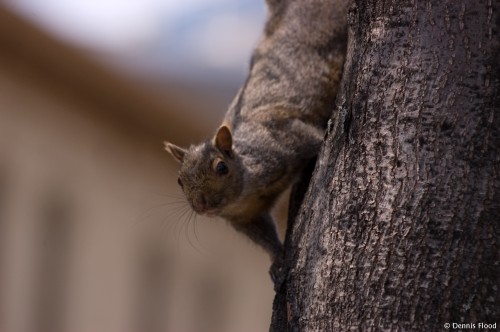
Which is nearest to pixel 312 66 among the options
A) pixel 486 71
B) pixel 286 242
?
pixel 286 242

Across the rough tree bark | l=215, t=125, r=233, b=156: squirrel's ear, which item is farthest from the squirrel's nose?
the rough tree bark

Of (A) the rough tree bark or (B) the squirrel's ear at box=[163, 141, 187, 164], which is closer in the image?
(A) the rough tree bark

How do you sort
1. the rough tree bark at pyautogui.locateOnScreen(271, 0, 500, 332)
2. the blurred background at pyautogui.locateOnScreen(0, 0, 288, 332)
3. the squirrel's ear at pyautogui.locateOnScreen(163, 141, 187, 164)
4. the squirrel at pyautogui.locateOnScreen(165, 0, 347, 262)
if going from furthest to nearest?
the blurred background at pyautogui.locateOnScreen(0, 0, 288, 332), the squirrel's ear at pyautogui.locateOnScreen(163, 141, 187, 164), the squirrel at pyautogui.locateOnScreen(165, 0, 347, 262), the rough tree bark at pyautogui.locateOnScreen(271, 0, 500, 332)

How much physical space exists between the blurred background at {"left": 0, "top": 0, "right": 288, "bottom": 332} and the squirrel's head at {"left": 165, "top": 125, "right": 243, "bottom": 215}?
5.14 feet

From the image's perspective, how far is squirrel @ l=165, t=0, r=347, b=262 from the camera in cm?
349

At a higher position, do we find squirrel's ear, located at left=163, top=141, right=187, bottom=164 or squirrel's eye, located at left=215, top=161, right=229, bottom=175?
squirrel's ear, located at left=163, top=141, right=187, bottom=164

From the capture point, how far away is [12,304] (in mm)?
A: 6137

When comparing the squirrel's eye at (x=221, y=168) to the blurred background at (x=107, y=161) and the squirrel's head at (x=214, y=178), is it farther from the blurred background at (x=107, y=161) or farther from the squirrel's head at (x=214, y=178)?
the blurred background at (x=107, y=161)

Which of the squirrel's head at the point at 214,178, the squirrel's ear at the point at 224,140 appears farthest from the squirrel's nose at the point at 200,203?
the squirrel's ear at the point at 224,140

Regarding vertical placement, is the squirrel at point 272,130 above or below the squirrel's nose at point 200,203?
above

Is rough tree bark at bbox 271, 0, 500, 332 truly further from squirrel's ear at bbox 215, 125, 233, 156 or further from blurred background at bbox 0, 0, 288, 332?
blurred background at bbox 0, 0, 288, 332

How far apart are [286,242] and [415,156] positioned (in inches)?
22.0

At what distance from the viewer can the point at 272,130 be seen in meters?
3.57

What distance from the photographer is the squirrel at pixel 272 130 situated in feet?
11.5
